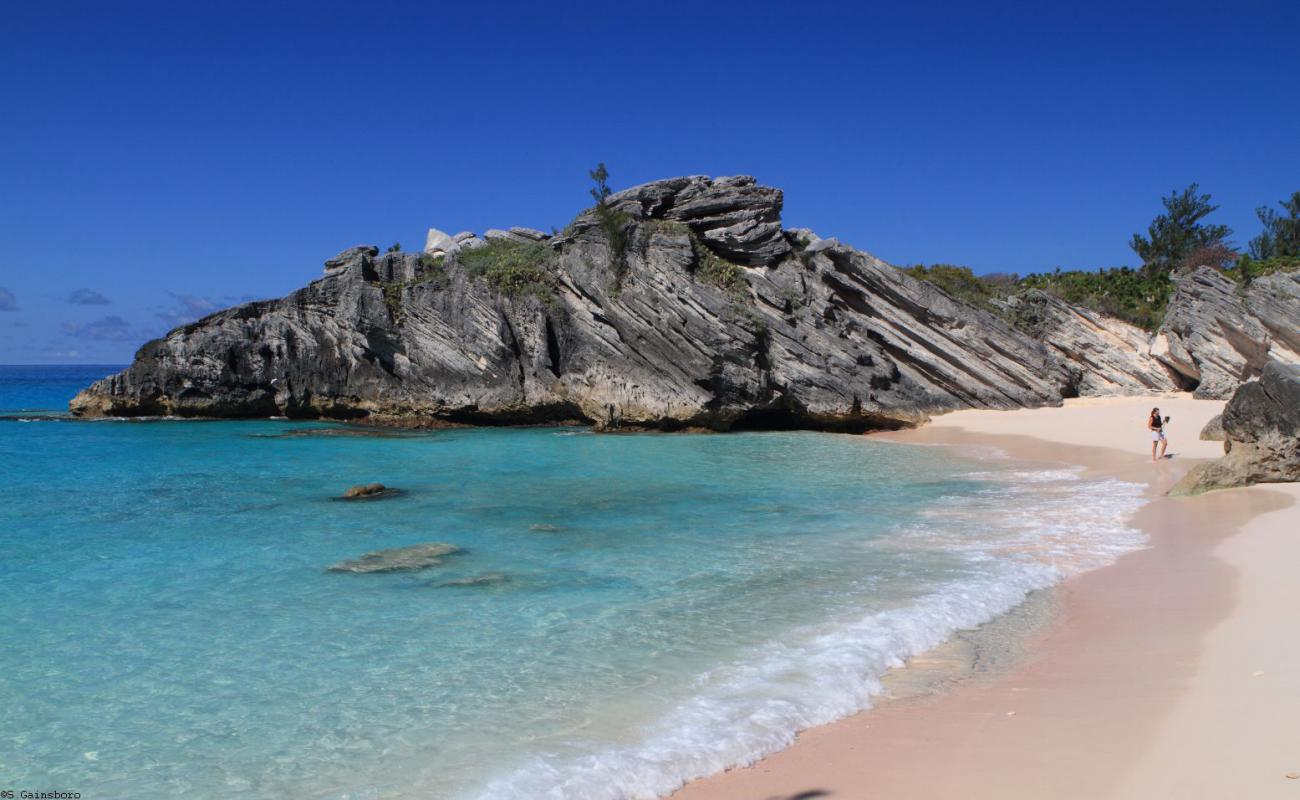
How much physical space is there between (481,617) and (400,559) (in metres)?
2.66

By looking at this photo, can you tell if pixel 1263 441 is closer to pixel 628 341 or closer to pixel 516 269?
pixel 628 341

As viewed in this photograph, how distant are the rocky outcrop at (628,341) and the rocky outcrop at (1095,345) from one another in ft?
4.11

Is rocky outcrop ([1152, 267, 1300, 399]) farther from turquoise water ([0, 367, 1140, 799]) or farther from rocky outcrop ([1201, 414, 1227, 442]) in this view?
turquoise water ([0, 367, 1140, 799])

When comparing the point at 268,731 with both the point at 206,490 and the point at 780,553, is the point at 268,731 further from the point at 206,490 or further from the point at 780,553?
the point at 206,490

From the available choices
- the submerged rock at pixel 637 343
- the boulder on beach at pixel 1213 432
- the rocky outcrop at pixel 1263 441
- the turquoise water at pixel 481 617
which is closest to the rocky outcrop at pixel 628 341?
the submerged rock at pixel 637 343

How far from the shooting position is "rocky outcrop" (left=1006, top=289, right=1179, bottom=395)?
32.4 m

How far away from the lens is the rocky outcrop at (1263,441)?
12922 mm

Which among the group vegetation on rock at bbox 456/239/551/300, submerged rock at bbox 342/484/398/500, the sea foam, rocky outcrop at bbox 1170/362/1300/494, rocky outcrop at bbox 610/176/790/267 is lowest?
the sea foam

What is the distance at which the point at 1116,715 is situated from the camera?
16.8 ft

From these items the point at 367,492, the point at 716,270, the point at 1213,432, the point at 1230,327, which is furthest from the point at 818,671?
the point at 1230,327

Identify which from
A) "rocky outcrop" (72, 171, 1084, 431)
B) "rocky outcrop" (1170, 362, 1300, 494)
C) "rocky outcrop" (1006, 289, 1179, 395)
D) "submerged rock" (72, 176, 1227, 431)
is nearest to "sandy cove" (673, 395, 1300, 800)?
"rocky outcrop" (1170, 362, 1300, 494)

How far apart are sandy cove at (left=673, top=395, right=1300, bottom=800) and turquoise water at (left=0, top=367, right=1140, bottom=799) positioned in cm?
47

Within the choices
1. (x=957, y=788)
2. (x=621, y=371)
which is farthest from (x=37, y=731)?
(x=621, y=371)

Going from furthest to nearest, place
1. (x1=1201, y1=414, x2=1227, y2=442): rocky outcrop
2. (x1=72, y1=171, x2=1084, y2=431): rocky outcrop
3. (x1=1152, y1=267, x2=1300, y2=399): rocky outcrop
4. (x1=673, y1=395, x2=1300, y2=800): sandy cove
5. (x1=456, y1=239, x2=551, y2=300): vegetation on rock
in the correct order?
1. (x1=456, y1=239, x2=551, y2=300): vegetation on rock
2. (x1=1152, y1=267, x2=1300, y2=399): rocky outcrop
3. (x1=72, y1=171, x2=1084, y2=431): rocky outcrop
4. (x1=1201, y1=414, x2=1227, y2=442): rocky outcrop
5. (x1=673, y1=395, x2=1300, y2=800): sandy cove
